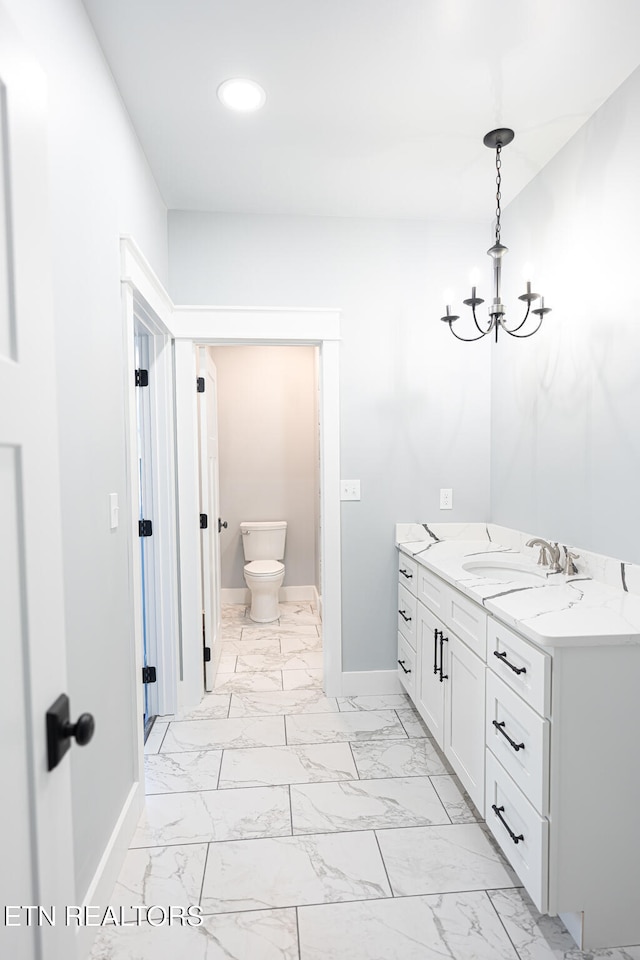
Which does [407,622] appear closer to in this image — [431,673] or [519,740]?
[431,673]

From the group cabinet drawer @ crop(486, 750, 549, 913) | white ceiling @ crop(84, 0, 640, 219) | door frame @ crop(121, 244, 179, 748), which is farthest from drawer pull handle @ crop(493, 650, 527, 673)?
white ceiling @ crop(84, 0, 640, 219)

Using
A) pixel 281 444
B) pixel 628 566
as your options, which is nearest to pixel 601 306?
pixel 628 566

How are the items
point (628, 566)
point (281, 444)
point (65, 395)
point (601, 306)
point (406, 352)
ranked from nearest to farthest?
1. point (65, 395)
2. point (628, 566)
3. point (601, 306)
4. point (406, 352)
5. point (281, 444)

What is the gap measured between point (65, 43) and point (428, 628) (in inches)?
93.0

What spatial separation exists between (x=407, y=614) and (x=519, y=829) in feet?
4.14

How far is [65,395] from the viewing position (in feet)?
4.32

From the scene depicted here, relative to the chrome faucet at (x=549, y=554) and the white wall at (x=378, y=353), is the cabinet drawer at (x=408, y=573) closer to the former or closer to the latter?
the white wall at (x=378, y=353)

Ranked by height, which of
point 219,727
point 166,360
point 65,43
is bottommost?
point 219,727

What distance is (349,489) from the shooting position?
9.37ft

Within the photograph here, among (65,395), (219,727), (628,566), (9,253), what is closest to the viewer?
(9,253)

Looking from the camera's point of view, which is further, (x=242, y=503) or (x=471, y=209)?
(x=242, y=503)

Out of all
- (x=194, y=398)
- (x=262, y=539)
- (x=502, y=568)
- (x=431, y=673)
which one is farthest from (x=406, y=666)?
(x=262, y=539)

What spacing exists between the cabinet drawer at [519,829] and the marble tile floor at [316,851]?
160 mm

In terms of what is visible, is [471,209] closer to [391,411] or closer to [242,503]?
[391,411]
